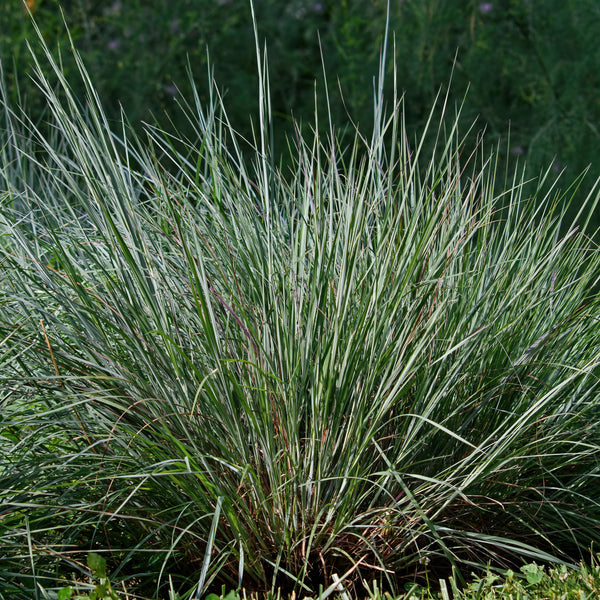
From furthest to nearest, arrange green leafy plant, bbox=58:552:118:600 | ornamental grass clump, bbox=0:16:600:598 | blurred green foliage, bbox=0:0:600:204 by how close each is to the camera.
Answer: blurred green foliage, bbox=0:0:600:204 → ornamental grass clump, bbox=0:16:600:598 → green leafy plant, bbox=58:552:118:600

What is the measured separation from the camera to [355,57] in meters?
5.48

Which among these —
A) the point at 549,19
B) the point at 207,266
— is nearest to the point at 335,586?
the point at 207,266

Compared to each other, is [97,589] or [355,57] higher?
[355,57]

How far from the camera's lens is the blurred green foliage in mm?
4407

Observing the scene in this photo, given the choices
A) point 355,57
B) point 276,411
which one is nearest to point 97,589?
point 276,411

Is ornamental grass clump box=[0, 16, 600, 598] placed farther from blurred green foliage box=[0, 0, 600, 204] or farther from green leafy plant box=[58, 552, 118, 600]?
blurred green foliage box=[0, 0, 600, 204]

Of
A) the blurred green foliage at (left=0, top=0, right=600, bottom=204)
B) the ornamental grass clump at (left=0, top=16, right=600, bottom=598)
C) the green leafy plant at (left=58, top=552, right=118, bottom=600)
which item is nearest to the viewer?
the green leafy plant at (left=58, top=552, right=118, bottom=600)

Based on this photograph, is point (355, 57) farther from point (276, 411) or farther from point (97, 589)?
point (97, 589)

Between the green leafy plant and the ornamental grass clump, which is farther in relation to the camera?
the ornamental grass clump

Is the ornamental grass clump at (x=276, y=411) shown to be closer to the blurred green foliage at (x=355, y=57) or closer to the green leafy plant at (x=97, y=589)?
the green leafy plant at (x=97, y=589)

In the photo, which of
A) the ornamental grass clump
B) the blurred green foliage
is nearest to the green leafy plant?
the ornamental grass clump

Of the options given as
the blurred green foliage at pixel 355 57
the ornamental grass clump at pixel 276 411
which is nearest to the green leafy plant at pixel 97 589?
the ornamental grass clump at pixel 276 411

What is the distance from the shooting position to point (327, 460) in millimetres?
1487

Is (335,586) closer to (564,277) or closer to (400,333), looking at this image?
(400,333)
